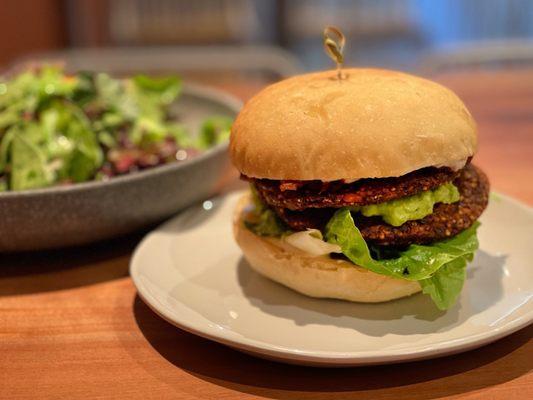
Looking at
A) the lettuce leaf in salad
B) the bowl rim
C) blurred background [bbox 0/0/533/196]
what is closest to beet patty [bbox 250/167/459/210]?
the bowl rim

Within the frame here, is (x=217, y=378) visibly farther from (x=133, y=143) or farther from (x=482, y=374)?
(x=133, y=143)

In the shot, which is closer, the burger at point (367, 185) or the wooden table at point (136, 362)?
the wooden table at point (136, 362)

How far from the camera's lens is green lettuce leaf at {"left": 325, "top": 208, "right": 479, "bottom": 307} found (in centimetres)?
128

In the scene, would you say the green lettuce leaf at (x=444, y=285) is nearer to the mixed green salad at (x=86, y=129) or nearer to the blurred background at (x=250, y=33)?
the mixed green salad at (x=86, y=129)

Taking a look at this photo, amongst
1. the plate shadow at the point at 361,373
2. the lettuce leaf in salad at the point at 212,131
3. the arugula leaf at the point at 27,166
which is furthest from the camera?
the lettuce leaf in salad at the point at 212,131

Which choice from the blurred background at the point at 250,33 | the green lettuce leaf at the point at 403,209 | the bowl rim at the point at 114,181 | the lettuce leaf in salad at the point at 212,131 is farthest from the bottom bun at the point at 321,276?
the blurred background at the point at 250,33

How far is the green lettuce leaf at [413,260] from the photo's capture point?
1284 millimetres

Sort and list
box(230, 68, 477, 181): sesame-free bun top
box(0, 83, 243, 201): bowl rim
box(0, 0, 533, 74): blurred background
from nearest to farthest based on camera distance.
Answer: box(230, 68, 477, 181): sesame-free bun top < box(0, 83, 243, 201): bowl rim < box(0, 0, 533, 74): blurred background

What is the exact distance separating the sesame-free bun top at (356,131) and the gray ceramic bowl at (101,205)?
339mm

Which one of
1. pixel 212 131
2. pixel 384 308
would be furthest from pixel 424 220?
pixel 212 131

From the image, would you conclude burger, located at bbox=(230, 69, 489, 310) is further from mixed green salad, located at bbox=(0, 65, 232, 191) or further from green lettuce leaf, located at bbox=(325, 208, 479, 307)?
mixed green salad, located at bbox=(0, 65, 232, 191)

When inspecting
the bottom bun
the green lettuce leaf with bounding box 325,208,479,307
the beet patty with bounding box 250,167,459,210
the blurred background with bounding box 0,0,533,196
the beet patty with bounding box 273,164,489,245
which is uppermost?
the beet patty with bounding box 250,167,459,210

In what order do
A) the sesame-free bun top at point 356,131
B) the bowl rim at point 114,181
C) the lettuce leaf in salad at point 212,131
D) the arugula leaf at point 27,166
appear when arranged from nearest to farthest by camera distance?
1. the sesame-free bun top at point 356,131
2. the bowl rim at point 114,181
3. the arugula leaf at point 27,166
4. the lettuce leaf in salad at point 212,131

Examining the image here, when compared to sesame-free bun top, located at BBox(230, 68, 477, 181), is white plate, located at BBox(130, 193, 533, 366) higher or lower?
lower
